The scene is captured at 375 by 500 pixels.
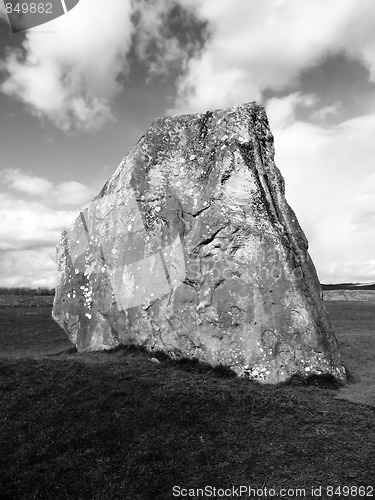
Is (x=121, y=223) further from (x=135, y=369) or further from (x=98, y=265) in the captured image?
(x=135, y=369)

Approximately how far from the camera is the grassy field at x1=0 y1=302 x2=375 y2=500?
6.30 m

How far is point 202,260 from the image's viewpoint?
39.2ft

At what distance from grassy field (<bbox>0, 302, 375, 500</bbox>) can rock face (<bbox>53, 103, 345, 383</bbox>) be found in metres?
0.97

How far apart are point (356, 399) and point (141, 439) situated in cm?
538

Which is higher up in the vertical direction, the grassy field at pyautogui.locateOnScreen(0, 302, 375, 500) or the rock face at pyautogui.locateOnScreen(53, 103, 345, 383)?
the rock face at pyautogui.locateOnScreen(53, 103, 345, 383)

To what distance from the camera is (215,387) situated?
940 cm

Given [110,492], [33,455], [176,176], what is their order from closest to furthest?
[110,492] < [33,455] < [176,176]

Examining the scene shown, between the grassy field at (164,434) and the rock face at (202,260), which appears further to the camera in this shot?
the rock face at (202,260)

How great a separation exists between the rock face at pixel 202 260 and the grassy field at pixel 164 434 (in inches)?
38.1

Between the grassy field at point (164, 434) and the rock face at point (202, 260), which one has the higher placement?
the rock face at point (202, 260)

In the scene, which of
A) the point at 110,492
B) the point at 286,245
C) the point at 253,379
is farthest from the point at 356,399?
the point at 110,492

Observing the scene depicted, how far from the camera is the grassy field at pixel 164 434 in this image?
20.7 ft

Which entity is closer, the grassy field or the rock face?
the grassy field

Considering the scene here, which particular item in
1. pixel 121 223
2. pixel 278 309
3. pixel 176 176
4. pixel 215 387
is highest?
pixel 176 176
